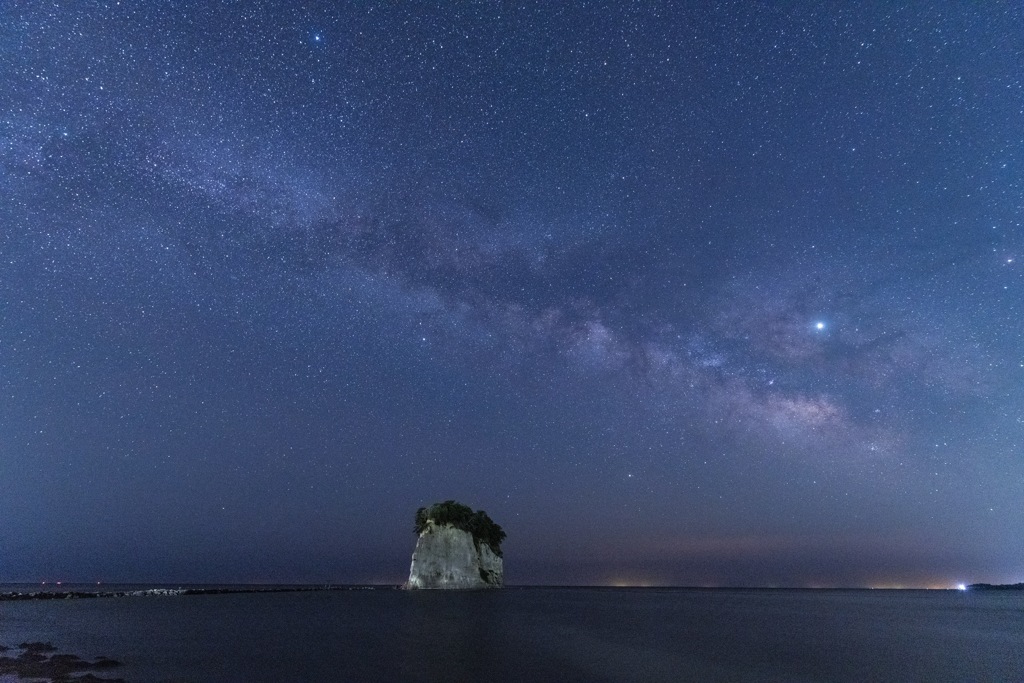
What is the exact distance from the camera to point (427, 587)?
7564 inches

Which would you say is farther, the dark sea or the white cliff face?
the white cliff face

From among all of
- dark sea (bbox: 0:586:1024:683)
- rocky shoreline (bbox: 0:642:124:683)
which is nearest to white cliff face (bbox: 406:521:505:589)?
dark sea (bbox: 0:586:1024:683)

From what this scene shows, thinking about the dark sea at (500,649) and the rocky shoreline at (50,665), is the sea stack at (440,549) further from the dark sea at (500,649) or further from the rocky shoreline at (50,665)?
the rocky shoreline at (50,665)

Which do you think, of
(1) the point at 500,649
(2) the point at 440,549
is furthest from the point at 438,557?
(1) the point at 500,649

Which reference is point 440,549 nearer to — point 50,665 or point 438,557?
point 438,557

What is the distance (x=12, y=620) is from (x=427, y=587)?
127m

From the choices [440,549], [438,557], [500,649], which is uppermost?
[440,549]

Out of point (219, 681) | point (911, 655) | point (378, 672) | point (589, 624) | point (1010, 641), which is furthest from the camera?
point (589, 624)

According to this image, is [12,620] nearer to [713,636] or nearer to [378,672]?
[378,672]

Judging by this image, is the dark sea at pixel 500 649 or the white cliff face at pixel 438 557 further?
the white cliff face at pixel 438 557

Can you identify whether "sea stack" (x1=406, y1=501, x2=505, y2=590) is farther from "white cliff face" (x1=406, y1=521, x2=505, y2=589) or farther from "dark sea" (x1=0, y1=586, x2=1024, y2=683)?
"dark sea" (x1=0, y1=586, x2=1024, y2=683)

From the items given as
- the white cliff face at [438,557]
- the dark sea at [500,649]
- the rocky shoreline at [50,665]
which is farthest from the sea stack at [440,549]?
the rocky shoreline at [50,665]

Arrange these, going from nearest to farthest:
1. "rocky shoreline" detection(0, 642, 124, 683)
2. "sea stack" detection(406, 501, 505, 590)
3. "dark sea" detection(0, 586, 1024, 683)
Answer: "rocky shoreline" detection(0, 642, 124, 683), "dark sea" detection(0, 586, 1024, 683), "sea stack" detection(406, 501, 505, 590)

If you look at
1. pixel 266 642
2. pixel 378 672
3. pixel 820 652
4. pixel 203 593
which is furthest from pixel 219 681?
pixel 203 593
